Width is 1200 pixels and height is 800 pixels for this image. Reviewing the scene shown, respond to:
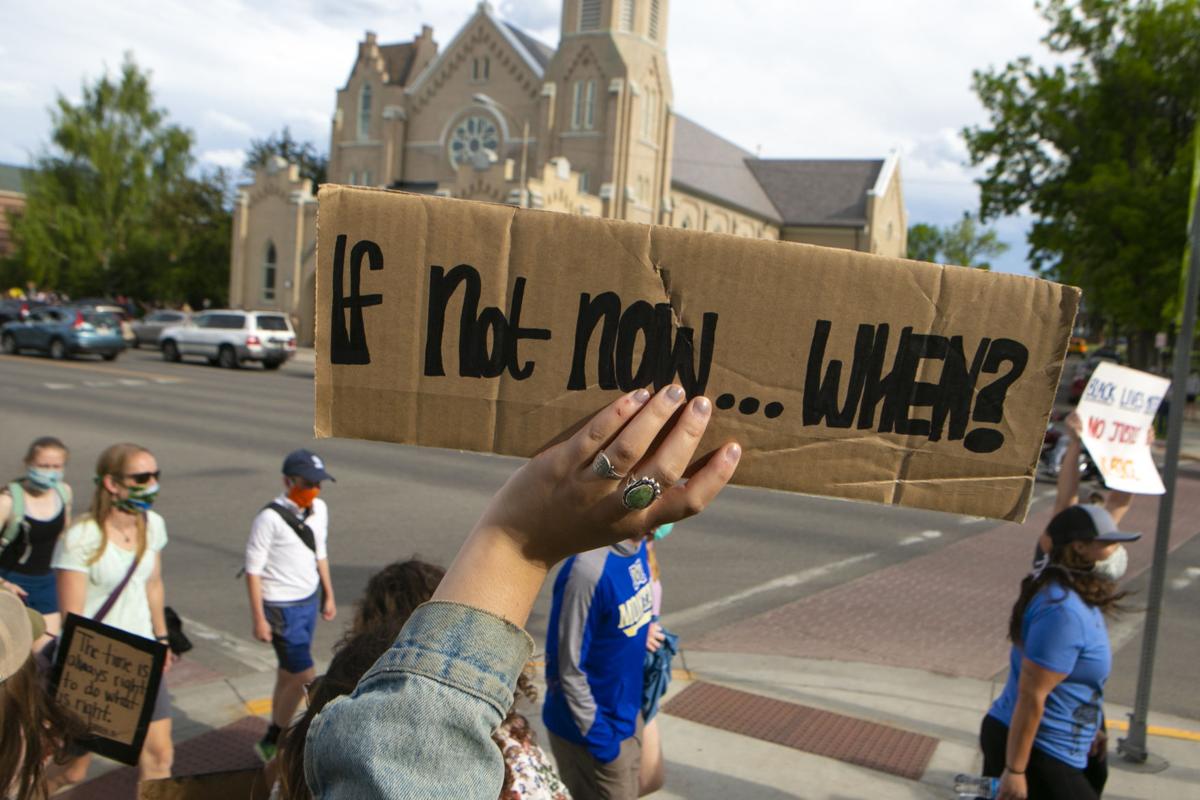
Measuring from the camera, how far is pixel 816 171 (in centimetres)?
7119

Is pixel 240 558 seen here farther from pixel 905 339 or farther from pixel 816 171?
pixel 816 171

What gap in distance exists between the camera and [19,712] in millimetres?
2340

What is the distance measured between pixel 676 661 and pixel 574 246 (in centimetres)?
614

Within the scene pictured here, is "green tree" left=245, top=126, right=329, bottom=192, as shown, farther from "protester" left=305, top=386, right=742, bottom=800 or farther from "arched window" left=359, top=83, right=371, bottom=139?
"protester" left=305, top=386, right=742, bottom=800

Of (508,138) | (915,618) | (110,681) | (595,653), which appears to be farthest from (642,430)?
(508,138)

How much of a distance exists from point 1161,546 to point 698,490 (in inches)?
214

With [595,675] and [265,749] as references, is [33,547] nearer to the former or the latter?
[265,749]

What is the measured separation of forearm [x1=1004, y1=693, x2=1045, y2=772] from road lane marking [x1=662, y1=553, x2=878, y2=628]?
169 inches

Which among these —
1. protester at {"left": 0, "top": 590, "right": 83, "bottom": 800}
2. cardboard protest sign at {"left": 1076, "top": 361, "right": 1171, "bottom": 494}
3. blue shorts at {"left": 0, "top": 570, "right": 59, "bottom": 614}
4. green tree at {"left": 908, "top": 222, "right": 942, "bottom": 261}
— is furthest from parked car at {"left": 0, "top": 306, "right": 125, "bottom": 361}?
green tree at {"left": 908, "top": 222, "right": 942, "bottom": 261}

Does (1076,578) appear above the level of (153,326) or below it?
above

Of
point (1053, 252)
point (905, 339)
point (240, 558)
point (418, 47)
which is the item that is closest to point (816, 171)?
point (418, 47)

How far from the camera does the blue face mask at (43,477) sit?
5.61m

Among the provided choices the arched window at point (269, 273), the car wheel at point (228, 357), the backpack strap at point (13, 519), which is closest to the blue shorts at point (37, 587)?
the backpack strap at point (13, 519)

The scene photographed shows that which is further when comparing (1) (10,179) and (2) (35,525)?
(1) (10,179)
